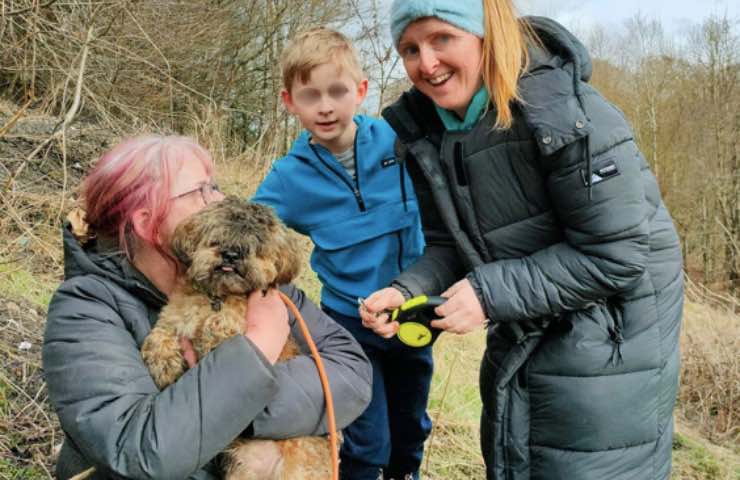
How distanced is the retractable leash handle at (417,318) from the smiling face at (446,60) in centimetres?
76

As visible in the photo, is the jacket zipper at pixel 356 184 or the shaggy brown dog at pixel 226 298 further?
the jacket zipper at pixel 356 184

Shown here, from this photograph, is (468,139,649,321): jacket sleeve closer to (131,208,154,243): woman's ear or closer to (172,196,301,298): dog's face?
(172,196,301,298): dog's face

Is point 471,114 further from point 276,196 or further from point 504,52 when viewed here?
point 276,196

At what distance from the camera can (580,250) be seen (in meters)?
2.24

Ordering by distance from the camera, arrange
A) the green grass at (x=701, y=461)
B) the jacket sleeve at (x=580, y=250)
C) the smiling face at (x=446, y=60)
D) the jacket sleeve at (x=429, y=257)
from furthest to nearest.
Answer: the green grass at (x=701, y=461) < the jacket sleeve at (x=429, y=257) < the smiling face at (x=446, y=60) < the jacket sleeve at (x=580, y=250)

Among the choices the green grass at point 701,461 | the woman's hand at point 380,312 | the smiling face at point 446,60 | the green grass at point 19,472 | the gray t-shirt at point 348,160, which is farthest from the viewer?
the green grass at point 701,461

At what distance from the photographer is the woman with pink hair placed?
A: 1.92 metres

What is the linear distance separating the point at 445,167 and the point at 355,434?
176cm

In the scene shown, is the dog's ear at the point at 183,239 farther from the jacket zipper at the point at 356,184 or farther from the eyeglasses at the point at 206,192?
the jacket zipper at the point at 356,184

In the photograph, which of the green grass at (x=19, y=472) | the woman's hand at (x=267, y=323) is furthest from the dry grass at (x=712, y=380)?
the green grass at (x=19, y=472)

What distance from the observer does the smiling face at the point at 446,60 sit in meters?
2.37

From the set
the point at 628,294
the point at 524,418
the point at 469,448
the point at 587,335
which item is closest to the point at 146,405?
the point at 524,418

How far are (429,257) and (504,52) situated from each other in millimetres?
951

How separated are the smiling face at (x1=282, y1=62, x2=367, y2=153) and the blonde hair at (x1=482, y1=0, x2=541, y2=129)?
134cm
